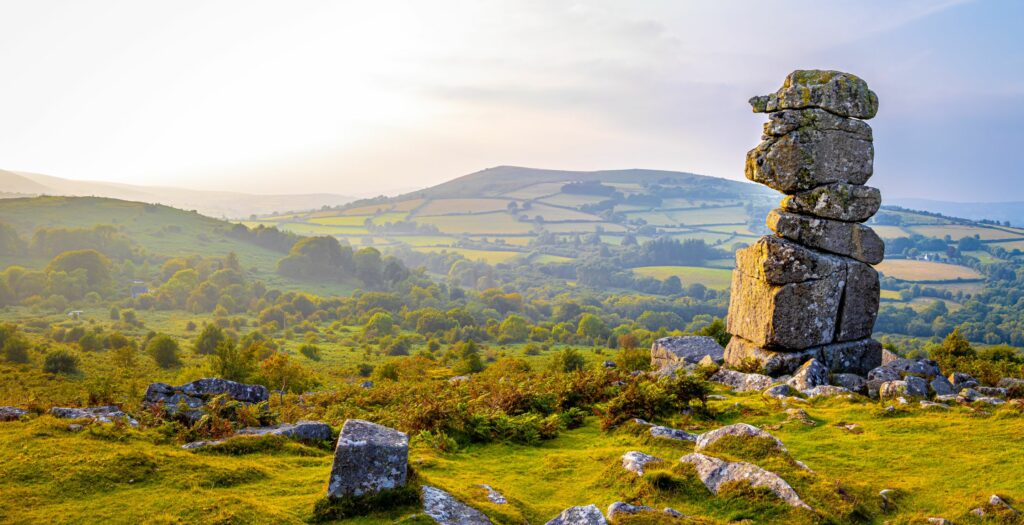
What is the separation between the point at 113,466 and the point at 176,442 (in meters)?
2.57

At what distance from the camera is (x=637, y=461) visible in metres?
11.6

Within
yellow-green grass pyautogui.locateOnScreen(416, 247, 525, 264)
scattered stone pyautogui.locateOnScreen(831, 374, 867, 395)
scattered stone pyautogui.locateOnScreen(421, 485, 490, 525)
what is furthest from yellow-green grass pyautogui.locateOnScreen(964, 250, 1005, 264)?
scattered stone pyautogui.locateOnScreen(421, 485, 490, 525)

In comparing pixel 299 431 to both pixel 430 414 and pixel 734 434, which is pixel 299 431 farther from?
pixel 734 434

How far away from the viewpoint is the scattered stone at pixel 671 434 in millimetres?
13922

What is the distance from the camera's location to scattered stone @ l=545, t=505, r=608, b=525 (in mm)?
8070

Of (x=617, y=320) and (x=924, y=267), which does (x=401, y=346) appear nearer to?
(x=617, y=320)

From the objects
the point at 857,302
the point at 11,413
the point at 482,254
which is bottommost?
the point at 482,254

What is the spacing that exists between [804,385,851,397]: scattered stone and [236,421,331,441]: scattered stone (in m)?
14.4

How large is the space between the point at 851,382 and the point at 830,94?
1116cm

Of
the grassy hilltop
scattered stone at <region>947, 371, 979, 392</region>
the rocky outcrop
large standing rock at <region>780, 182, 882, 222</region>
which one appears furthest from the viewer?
large standing rock at <region>780, 182, 882, 222</region>

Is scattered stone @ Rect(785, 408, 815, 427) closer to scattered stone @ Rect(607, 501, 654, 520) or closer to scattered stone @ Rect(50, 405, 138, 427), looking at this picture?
scattered stone @ Rect(607, 501, 654, 520)

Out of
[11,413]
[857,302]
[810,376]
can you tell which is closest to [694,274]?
[857,302]

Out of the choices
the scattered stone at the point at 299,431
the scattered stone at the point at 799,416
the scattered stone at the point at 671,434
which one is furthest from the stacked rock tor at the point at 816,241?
the scattered stone at the point at 299,431

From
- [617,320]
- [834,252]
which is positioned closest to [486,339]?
[617,320]
